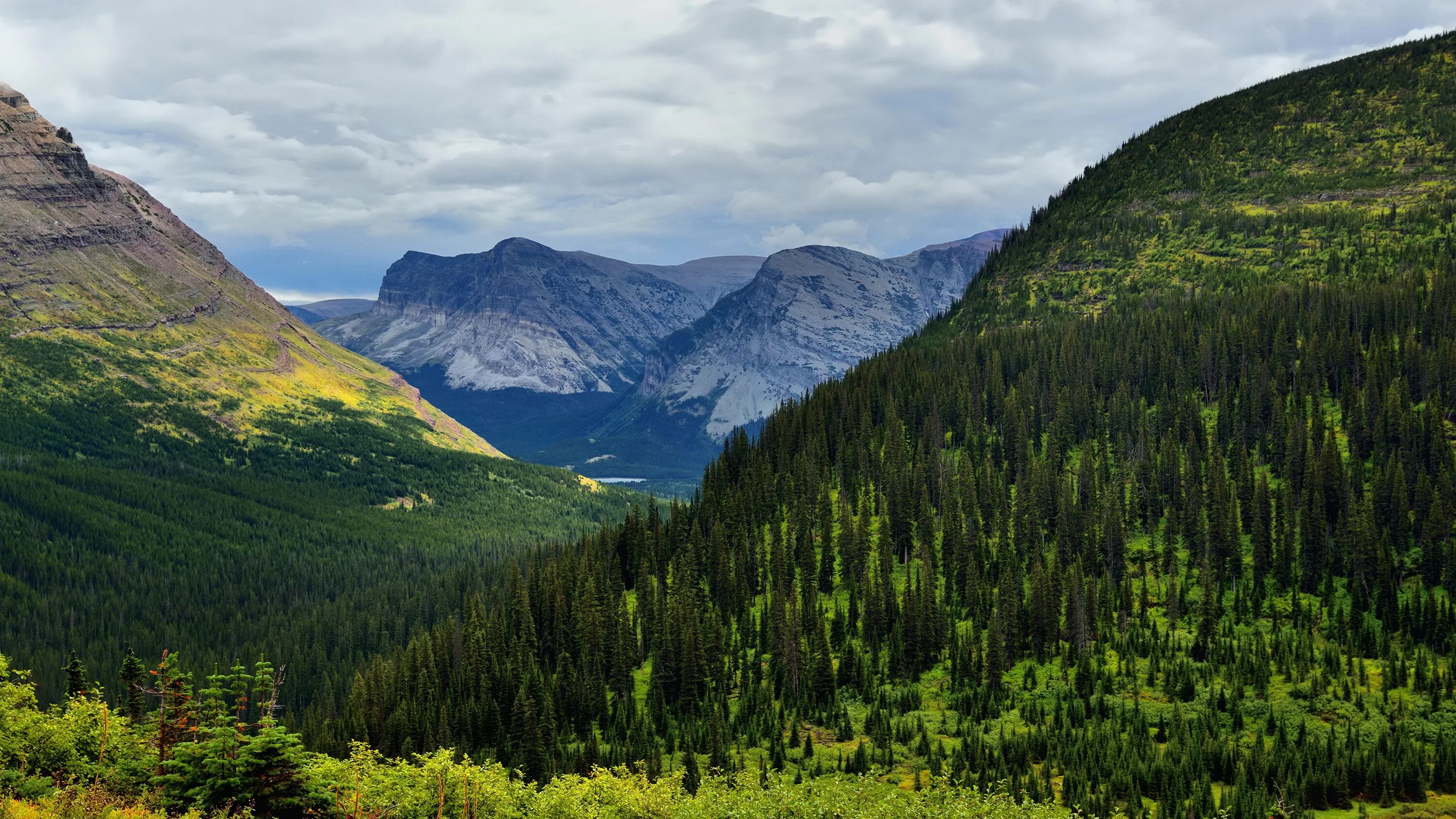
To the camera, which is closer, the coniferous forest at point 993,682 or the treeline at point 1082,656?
the coniferous forest at point 993,682

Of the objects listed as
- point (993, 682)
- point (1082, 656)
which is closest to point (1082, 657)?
point (1082, 656)

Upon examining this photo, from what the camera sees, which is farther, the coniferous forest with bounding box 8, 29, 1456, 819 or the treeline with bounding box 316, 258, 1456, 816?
the treeline with bounding box 316, 258, 1456, 816

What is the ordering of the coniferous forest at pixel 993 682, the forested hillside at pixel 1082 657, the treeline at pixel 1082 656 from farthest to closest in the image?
the treeline at pixel 1082 656, the forested hillside at pixel 1082 657, the coniferous forest at pixel 993 682

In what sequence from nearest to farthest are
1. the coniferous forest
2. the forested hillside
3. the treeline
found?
the coniferous forest
the forested hillside
the treeline

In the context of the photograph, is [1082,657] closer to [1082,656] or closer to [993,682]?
[1082,656]

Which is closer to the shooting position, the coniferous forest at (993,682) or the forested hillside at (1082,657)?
the coniferous forest at (993,682)

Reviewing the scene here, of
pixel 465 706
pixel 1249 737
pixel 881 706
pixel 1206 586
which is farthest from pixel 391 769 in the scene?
pixel 1206 586

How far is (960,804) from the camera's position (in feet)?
306

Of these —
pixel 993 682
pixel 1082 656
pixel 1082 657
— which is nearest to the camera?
pixel 1082 657

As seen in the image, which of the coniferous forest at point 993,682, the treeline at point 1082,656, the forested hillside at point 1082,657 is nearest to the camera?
the coniferous forest at point 993,682

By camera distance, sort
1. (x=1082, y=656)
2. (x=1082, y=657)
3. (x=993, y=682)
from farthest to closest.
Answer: (x=993, y=682), (x=1082, y=656), (x=1082, y=657)

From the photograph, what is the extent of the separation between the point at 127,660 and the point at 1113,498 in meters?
153

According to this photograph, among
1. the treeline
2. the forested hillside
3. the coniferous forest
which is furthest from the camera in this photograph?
the treeline

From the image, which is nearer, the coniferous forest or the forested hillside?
the coniferous forest
